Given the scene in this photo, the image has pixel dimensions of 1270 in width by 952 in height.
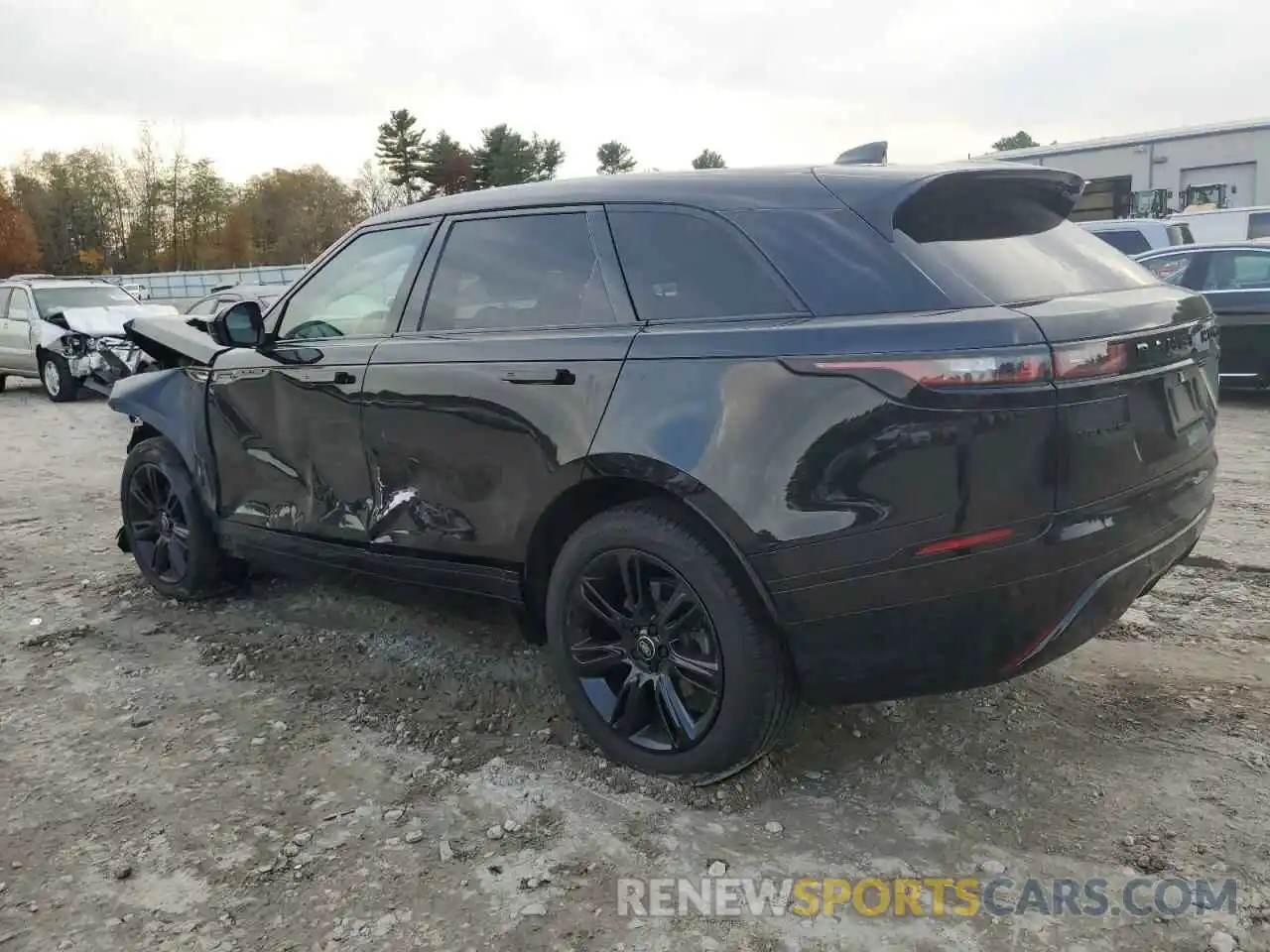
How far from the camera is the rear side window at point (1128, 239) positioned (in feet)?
47.8

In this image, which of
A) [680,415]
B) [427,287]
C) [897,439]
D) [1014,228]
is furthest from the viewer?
[427,287]

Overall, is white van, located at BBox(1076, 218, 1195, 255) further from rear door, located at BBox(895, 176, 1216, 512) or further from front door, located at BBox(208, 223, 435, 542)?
front door, located at BBox(208, 223, 435, 542)

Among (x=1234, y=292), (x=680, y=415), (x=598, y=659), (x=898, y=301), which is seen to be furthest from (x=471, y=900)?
(x=1234, y=292)

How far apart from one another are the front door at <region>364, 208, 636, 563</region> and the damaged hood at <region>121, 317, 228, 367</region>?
129 centimetres

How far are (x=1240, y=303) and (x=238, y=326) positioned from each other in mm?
9144

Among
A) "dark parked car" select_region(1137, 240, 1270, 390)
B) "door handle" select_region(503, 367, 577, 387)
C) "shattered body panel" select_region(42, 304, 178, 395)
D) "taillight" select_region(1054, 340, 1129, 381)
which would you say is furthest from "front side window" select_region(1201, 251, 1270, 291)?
"shattered body panel" select_region(42, 304, 178, 395)

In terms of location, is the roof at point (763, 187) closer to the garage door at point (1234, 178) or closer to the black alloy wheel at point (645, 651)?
the black alloy wheel at point (645, 651)

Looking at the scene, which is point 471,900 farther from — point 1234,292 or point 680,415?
point 1234,292

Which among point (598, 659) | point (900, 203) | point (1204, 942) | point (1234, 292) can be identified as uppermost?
point (900, 203)

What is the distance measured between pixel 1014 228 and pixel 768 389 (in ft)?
3.19

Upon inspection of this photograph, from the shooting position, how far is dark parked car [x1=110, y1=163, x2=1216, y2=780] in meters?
2.45

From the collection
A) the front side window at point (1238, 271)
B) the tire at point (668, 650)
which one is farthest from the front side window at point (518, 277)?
the front side window at point (1238, 271)

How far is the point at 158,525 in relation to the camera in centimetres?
491

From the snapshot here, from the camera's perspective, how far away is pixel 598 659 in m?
3.11
